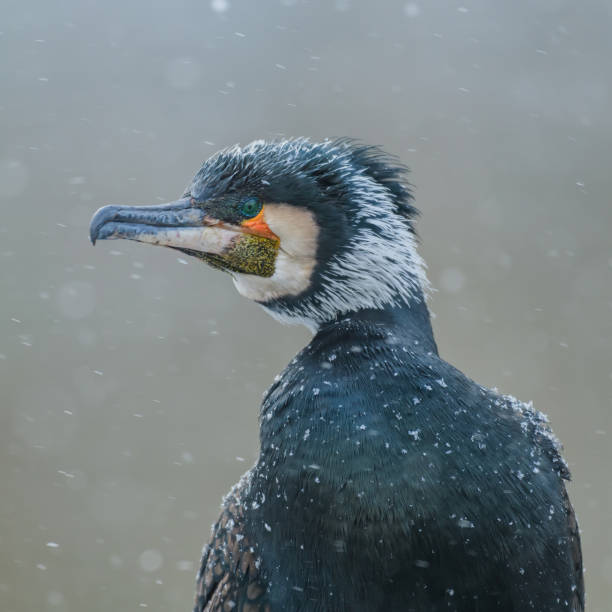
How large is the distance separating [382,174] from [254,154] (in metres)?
0.38

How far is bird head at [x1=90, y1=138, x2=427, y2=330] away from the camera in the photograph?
2119 millimetres

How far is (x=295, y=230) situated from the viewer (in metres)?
2.12

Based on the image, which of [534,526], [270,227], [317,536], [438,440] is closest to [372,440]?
[438,440]

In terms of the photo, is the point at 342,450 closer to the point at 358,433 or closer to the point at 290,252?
the point at 358,433

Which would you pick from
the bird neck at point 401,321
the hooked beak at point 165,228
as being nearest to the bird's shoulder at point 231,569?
the bird neck at point 401,321

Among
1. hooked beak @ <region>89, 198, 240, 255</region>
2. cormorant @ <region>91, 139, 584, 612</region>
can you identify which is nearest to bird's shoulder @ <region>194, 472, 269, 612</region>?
cormorant @ <region>91, 139, 584, 612</region>

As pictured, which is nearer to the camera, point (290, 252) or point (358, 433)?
point (358, 433)

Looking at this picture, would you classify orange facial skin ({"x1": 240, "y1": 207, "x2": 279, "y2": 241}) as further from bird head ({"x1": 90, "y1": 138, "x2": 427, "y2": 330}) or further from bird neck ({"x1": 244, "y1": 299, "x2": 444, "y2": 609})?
bird neck ({"x1": 244, "y1": 299, "x2": 444, "y2": 609})

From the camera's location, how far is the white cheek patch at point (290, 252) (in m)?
2.12

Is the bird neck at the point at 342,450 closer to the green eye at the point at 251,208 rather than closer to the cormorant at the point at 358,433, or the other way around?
the cormorant at the point at 358,433

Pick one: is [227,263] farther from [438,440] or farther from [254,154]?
[438,440]

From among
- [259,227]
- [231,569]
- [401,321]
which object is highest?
[259,227]

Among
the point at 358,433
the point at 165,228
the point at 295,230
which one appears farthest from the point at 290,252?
the point at 358,433

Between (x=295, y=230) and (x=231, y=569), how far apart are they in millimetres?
994
